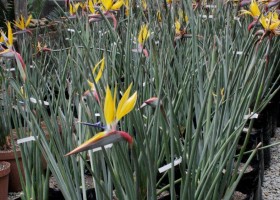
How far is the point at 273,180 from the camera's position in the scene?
2.19 m

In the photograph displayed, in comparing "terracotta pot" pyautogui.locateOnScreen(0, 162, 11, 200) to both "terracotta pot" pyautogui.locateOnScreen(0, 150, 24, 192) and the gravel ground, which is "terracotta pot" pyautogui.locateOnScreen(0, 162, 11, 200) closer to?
"terracotta pot" pyautogui.locateOnScreen(0, 150, 24, 192)

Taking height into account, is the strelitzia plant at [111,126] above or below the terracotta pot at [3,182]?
above

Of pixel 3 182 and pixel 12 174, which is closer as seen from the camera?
pixel 3 182

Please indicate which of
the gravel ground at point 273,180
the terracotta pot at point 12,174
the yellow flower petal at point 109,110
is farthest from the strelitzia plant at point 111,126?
the gravel ground at point 273,180

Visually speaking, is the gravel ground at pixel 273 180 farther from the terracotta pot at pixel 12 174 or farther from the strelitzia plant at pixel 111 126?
the strelitzia plant at pixel 111 126

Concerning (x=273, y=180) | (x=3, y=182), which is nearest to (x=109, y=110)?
(x=3, y=182)

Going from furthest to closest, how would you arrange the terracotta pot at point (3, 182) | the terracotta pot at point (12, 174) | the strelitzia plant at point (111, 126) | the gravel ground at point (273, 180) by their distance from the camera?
the gravel ground at point (273, 180)
the terracotta pot at point (12, 174)
the terracotta pot at point (3, 182)
the strelitzia plant at point (111, 126)

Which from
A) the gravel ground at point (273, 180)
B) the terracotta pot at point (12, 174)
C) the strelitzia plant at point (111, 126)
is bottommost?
the gravel ground at point (273, 180)

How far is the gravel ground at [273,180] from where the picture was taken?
81.0 inches

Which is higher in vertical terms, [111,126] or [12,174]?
[111,126]

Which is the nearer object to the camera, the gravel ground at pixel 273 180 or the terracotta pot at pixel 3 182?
the terracotta pot at pixel 3 182

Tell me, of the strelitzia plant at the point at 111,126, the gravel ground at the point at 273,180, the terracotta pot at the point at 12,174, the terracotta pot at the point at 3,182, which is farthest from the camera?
the gravel ground at the point at 273,180

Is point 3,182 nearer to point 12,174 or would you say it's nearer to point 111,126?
point 12,174

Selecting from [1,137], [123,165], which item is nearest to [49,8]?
[1,137]
